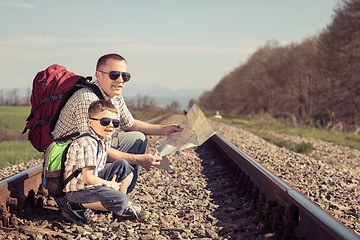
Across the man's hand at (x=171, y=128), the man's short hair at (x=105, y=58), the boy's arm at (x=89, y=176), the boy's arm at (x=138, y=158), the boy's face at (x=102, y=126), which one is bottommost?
the boy's arm at (x=89, y=176)

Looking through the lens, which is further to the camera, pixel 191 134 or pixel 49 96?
pixel 191 134

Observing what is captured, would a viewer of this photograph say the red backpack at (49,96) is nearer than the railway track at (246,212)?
No

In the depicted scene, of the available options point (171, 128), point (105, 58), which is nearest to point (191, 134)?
point (171, 128)

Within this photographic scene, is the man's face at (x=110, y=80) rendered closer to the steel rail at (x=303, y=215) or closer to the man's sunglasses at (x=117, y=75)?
the man's sunglasses at (x=117, y=75)

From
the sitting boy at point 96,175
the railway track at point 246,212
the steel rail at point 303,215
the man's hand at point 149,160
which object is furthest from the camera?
the man's hand at point 149,160

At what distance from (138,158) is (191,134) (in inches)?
20.8

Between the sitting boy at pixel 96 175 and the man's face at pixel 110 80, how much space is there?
0.35 metres

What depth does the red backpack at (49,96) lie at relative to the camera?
3.48m

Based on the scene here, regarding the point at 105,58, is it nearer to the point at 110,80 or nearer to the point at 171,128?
the point at 110,80

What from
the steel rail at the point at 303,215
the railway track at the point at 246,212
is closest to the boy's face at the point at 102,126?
the railway track at the point at 246,212

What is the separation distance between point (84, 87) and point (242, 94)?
47662 mm

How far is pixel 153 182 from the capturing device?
17.8 feet

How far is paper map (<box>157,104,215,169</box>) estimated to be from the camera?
137 inches

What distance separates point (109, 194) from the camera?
343 centimetres
